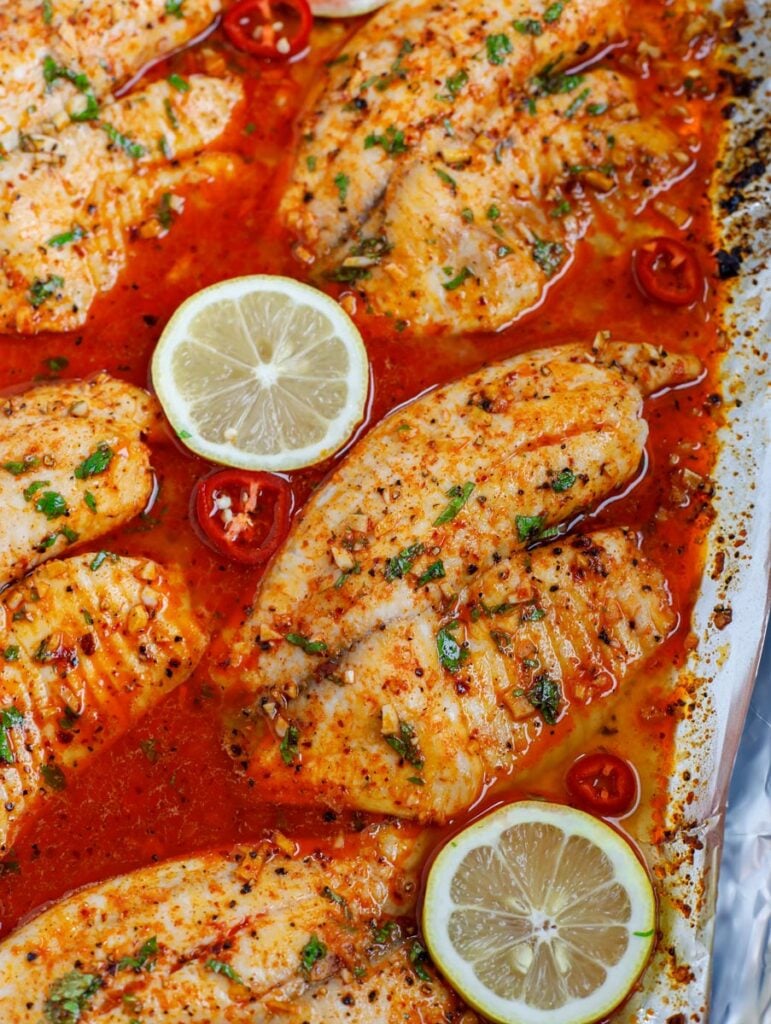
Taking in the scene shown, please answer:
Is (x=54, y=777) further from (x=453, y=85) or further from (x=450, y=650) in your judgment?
→ (x=453, y=85)

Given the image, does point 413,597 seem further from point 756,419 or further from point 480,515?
point 756,419

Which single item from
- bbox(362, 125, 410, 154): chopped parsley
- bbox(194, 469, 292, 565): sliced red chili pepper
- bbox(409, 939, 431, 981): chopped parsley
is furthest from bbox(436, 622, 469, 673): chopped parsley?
bbox(362, 125, 410, 154): chopped parsley

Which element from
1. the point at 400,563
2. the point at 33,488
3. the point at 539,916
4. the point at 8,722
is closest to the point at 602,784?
the point at 539,916

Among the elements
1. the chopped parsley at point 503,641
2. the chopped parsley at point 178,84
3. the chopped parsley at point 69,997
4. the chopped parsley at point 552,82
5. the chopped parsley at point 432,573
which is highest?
the chopped parsley at point 178,84

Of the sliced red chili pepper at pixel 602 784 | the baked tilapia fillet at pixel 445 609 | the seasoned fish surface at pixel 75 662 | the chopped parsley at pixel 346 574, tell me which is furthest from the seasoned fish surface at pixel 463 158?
the sliced red chili pepper at pixel 602 784

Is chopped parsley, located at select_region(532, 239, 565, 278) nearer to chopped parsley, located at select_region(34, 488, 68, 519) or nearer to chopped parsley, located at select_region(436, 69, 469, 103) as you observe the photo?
chopped parsley, located at select_region(436, 69, 469, 103)

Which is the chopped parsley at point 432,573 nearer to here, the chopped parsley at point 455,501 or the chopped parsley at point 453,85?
the chopped parsley at point 455,501
